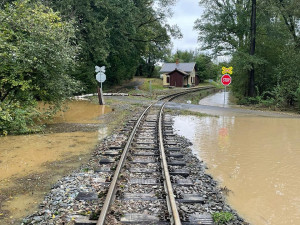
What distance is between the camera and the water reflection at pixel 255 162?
4715mm

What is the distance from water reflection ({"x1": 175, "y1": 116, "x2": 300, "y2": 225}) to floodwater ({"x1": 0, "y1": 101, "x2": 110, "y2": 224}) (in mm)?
3398

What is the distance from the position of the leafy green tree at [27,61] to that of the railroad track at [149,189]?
459 centimetres

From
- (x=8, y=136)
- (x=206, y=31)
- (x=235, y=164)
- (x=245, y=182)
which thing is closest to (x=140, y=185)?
(x=245, y=182)

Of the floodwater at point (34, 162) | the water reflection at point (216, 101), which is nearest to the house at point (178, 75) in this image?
the water reflection at point (216, 101)

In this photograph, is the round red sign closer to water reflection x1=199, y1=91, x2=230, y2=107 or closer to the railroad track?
water reflection x1=199, y1=91, x2=230, y2=107

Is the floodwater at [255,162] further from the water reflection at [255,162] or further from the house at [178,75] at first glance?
the house at [178,75]

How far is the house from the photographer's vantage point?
5262 centimetres

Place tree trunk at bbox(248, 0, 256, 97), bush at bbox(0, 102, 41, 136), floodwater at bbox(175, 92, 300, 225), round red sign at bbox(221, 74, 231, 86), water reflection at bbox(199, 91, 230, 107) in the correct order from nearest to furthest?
floodwater at bbox(175, 92, 300, 225), bush at bbox(0, 102, 41, 136), round red sign at bbox(221, 74, 231, 86), tree trunk at bbox(248, 0, 256, 97), water reflection at bbox(199, 91, 230, 107)

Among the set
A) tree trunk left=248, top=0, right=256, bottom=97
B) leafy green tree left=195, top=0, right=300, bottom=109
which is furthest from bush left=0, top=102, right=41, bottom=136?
tree trunk left=248, top=0, right=256, bottom=97

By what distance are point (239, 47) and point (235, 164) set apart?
894 inches

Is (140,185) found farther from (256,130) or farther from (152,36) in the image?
(152,36)

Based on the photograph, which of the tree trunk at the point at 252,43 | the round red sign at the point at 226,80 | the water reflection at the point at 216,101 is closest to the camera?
the round red sign at the point at 226,80

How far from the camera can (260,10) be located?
23.4 meters

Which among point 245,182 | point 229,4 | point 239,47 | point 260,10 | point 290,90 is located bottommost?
point 245,182
